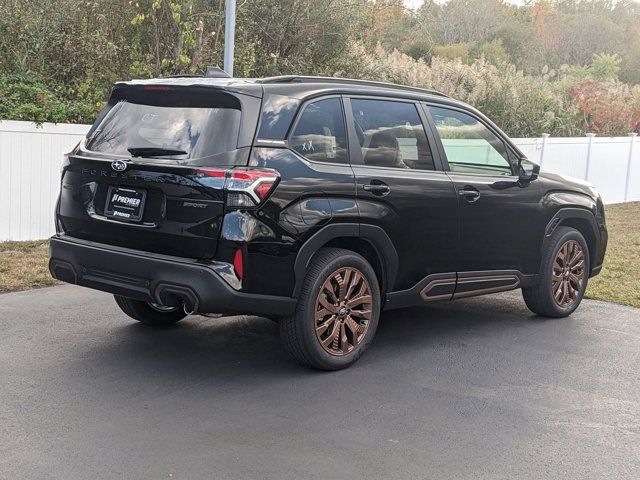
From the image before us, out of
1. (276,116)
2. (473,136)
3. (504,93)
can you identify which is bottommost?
(473,136)

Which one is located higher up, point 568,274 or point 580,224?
point 580,224

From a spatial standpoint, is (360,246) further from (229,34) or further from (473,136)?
(229,34)

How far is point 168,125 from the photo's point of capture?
5617 millimetres

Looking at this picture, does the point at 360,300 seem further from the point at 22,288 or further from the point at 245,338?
the point at 22,288

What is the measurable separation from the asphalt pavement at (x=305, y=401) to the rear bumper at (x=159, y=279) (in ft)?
1.82

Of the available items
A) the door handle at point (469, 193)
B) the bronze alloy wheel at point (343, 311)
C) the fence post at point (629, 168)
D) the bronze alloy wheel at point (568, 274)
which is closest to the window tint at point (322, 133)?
the bronze alloy wheel at point (343, 311)

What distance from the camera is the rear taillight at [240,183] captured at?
5230 mm

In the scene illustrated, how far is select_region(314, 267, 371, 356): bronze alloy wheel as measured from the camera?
579 centimetres

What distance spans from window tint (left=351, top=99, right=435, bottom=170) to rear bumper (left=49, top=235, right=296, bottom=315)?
1.33 metres

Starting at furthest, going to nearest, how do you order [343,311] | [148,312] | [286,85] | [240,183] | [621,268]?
[621,268], [148,312], [343,311], [286,85], [240,183]

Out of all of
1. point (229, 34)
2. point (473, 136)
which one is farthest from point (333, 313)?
point (229, 34)

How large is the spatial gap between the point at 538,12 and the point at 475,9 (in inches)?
250

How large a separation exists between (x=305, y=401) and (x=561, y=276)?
135 inches

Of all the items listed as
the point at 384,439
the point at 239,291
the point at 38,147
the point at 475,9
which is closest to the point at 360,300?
the point at 239,291
